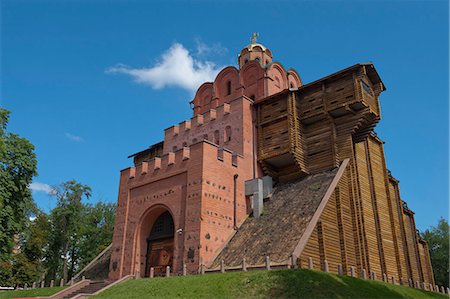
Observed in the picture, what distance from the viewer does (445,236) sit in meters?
44.7

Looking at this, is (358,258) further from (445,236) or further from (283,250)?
(445,236)

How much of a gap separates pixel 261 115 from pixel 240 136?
235cm

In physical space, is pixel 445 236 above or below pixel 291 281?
above

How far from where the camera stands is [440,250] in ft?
142

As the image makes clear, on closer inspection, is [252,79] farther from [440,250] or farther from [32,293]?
[440,250]

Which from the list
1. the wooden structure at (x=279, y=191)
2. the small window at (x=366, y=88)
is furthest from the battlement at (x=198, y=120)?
the small window at (x=366, y=88)

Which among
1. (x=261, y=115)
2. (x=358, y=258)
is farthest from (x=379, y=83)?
(x=358, y=258)

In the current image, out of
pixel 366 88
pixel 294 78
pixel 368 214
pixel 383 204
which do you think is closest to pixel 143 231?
pixel 368 214

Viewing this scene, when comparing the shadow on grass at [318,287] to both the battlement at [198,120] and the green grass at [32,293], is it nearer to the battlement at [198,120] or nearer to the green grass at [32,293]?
the green grass at [32,293]

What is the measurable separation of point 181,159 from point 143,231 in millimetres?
5450

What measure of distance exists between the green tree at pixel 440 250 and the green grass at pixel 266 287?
29324mm

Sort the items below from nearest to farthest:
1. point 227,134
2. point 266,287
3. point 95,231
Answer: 1. point 266,287
2. point 227,134
3. point 95,231

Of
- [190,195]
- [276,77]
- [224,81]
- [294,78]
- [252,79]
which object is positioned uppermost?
[294,78]

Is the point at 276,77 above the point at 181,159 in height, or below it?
above
